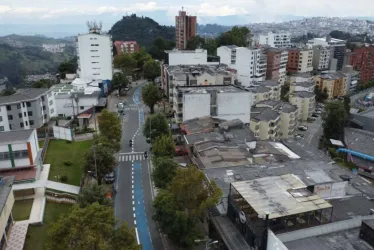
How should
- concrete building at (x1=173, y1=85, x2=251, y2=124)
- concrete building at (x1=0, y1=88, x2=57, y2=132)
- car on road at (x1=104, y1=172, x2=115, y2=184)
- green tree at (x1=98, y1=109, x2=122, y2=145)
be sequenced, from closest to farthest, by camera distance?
car on road at (x1=104, y1=172, x2=115, y2=184), green tree at (x1=98, y1=109, x2=122, y2=145), concrete building at (x1=0, y1=88, x2=57, y2=132), concrete building at (x1=173, y1=85, x2=251, y2=124)

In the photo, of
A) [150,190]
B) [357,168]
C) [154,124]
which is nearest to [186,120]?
[154,124]

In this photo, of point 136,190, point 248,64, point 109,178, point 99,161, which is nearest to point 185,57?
point 248,64

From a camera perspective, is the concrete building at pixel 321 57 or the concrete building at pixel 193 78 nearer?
the concrete building at pixel 193 78

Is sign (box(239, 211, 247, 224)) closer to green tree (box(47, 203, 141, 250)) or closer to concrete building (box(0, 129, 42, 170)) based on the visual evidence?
green tree (box(47, 203, 141, 250))

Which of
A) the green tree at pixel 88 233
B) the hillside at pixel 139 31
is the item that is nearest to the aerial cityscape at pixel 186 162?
the green tree at pixel 88 233

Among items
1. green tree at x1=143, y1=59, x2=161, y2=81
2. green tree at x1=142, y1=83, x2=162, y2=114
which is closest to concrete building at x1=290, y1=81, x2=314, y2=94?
green tree at x1=142, y1=83, x2=162, y2=114

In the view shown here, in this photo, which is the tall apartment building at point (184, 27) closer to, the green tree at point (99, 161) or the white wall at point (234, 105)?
the white wall at point (234, 105)

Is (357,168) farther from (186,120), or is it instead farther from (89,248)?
(89,248)
